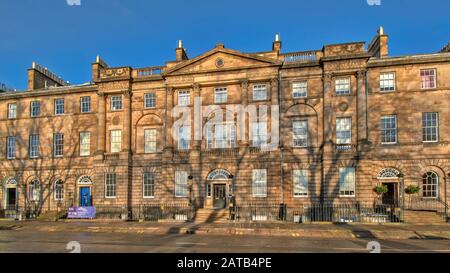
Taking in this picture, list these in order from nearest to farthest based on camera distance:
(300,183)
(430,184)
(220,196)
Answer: (430,184)
(300,183)
(220,196)

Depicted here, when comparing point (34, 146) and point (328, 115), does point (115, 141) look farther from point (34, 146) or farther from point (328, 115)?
point (328, 115)

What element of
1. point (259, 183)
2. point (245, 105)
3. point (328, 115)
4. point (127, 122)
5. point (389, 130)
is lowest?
point (259, 183)

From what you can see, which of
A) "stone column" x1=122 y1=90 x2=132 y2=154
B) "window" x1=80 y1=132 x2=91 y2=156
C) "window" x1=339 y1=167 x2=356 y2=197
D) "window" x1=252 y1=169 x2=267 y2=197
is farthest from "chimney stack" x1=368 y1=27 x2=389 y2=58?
"window" x1=80 y1=132 x2=91 y2=156

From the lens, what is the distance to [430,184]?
25.0 metres

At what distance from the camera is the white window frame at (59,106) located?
1286 inches

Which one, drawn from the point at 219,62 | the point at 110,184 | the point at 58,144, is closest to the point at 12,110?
the point at 58,144

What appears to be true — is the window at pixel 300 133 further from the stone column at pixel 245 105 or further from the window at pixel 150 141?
the window at pixel 150 141

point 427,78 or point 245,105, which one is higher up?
point 427,78

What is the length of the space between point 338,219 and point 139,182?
58.2 ft

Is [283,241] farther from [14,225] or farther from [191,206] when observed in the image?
[14,225]

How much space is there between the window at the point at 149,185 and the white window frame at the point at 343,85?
716 inches

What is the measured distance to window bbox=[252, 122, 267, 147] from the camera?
27391mm

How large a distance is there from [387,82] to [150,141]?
21.5 meters
